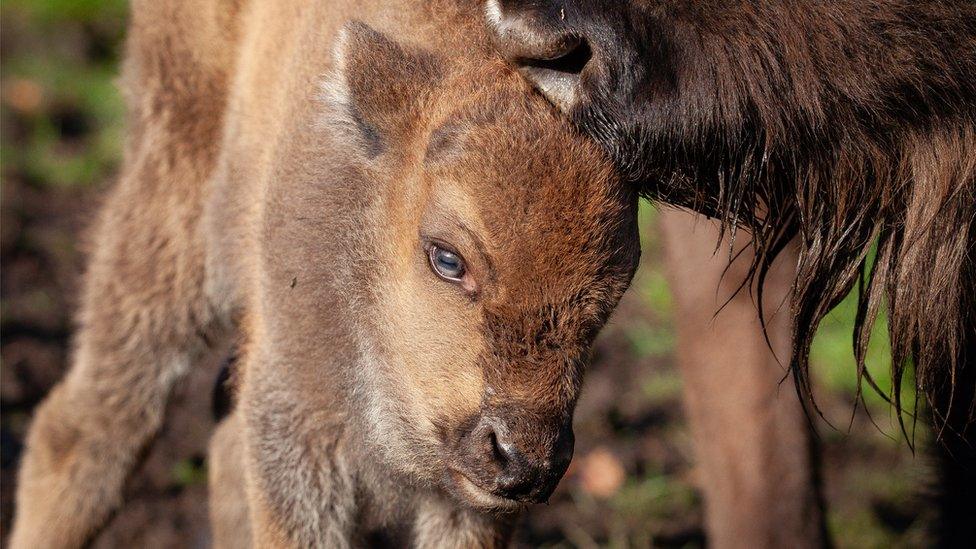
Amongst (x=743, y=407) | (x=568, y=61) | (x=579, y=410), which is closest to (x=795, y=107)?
(x=568, y=61)

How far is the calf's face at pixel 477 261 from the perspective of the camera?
282 centimetres

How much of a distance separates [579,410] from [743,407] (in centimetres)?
142

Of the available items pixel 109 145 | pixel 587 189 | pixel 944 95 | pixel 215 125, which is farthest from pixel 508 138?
pixel 109 145

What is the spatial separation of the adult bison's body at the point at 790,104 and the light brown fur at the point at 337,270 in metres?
0.15

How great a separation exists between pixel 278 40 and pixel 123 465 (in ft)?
5.08

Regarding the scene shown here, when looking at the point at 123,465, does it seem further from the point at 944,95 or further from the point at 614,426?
the point at 944,95

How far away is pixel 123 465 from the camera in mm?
4246

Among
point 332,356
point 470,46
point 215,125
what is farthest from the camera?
point 215,125

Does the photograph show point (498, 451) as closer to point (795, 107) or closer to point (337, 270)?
point (337, 270)

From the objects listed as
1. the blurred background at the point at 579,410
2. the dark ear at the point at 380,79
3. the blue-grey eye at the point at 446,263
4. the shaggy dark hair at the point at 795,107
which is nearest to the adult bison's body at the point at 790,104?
the shaggy dark hair at the point at 795,107

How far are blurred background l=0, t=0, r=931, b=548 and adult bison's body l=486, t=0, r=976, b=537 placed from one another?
1461mm

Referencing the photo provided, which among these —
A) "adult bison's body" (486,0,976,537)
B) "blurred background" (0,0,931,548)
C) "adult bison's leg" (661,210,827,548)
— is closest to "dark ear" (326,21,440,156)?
"adult bison's body" (486,0,976,537)

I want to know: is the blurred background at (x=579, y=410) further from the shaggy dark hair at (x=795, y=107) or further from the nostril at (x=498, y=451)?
the nostril at (x=498, y=451)

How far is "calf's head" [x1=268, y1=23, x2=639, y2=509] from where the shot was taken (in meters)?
2.82
